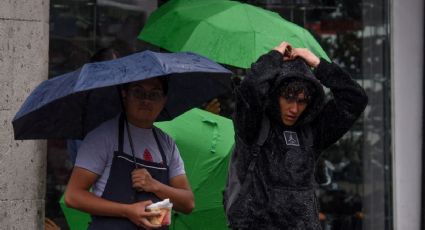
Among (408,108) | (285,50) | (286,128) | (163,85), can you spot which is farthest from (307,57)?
(408,108)

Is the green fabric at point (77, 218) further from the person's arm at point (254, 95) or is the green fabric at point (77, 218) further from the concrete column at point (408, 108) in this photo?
the concrete column at point (408, 108)

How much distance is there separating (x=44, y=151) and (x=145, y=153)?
2.17 m

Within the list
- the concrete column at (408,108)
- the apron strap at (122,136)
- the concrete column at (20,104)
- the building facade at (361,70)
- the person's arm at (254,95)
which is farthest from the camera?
the concrete column at (408,108)

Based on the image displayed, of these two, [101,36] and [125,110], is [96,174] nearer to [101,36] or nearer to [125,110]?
[125,110]

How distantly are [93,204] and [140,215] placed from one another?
0.23 metres

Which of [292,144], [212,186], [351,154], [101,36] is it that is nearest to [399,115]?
[351,154]

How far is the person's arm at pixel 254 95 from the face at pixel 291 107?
0.32ft

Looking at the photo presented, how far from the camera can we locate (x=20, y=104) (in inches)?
263

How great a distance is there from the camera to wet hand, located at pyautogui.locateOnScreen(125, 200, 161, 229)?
4609 mm

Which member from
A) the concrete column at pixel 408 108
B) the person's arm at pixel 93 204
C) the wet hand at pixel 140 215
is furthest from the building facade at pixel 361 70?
the wet hand at pixel 140 215

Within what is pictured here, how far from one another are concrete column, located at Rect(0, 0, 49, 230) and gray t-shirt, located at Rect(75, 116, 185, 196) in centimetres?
184

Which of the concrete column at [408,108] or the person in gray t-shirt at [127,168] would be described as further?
the concrete column at [408,108]

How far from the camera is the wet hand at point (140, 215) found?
181 inches

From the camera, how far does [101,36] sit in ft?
27.9
